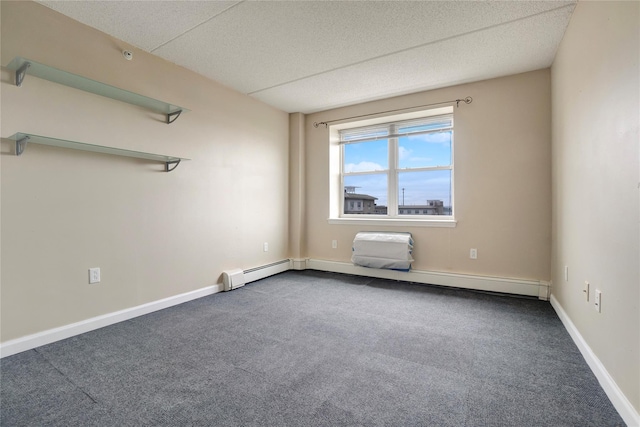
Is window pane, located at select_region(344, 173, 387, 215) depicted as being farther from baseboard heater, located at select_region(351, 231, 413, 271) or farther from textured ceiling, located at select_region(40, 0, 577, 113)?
textured ceiling, located at select_region(40, 0, 577, 113)

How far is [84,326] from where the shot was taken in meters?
2.22

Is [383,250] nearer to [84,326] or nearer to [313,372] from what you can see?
[313,372]

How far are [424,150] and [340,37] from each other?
6.36 ft

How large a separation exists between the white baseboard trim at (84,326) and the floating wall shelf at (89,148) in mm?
1234

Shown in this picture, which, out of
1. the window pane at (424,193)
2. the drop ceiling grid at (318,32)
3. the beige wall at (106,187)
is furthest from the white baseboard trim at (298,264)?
the drop ceiling grid at (318,32)

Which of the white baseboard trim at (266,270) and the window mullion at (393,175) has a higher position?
the window mullion at (393,175)

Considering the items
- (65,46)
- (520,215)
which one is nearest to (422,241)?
(520,215)

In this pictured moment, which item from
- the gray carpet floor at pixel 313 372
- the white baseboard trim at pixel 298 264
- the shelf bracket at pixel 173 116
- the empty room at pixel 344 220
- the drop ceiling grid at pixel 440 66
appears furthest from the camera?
the white baseboard trim at pixel 298 264

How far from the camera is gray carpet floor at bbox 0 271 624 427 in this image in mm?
1351

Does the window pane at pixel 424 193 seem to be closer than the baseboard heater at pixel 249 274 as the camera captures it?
No

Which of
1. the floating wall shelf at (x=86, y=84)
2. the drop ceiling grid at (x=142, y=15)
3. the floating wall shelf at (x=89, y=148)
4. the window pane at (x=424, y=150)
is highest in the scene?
the drop ceiling grid at (x=142, y=15)

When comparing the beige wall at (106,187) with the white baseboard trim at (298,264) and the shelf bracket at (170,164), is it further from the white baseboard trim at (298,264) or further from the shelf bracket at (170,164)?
the white baseboard trim at (298,264)

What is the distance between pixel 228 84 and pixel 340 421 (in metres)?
3.37

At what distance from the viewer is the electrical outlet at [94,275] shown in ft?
7.47
